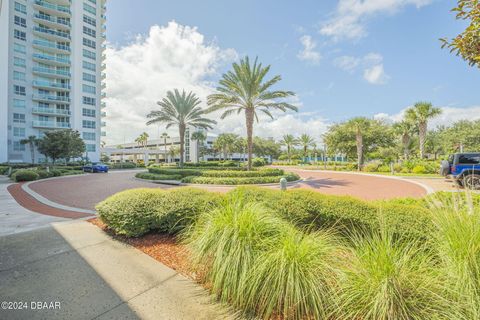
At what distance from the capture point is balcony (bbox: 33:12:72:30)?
44469mm

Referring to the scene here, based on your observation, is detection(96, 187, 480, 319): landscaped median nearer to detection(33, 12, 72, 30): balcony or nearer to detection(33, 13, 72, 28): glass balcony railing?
detection(33, 12, 72, 30): balcony

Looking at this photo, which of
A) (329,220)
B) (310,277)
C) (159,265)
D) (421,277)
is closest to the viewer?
(421,277)

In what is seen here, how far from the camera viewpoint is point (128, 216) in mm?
5090

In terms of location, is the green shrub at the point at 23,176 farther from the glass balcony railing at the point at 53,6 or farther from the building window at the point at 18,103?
the glass balcony railing at the point at 53,6

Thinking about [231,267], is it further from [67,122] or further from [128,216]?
[67,122]

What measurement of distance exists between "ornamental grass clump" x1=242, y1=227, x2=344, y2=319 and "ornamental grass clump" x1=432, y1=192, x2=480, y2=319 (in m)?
1.19

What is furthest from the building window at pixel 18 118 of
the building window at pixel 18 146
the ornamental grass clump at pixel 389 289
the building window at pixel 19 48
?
the ornamental grass clump at pixel 389 289

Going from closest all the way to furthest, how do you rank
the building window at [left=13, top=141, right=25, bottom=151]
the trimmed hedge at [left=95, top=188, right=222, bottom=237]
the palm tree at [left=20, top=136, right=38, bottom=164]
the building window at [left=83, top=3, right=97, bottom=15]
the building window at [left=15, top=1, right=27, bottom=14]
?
the trimmed hedge at [left=95, top=188, right=222, bottom=237], the palm tree at [left=20, top=136, right=38, bottom=164], the building window at [left=13, top=141, right=25, bottom=151], the building window at [left=15, top=1, right=27, bottom=14], the building window at [left=83, top=3, right=97, bottom=15]

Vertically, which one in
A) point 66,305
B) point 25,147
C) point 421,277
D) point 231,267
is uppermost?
point 25,147

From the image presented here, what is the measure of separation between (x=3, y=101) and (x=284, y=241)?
53492 millimetres

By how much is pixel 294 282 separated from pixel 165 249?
311 cm

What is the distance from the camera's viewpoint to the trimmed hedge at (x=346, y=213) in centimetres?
360

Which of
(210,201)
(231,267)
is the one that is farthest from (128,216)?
(231,267)

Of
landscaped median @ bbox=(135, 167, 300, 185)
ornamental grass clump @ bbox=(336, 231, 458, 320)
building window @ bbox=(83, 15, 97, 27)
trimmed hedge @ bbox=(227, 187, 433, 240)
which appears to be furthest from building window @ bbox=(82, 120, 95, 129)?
ornamental grass clump @ bbox=(336, 231, 458, 320)
